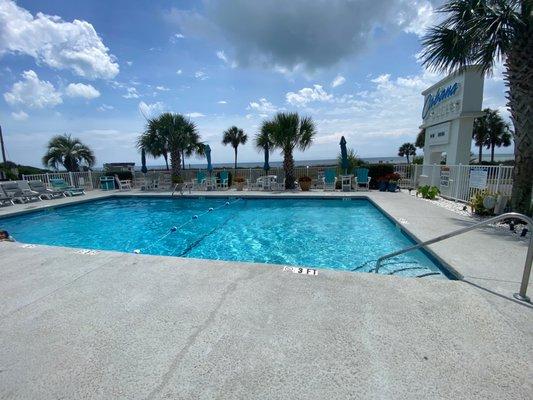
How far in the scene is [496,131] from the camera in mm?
26312

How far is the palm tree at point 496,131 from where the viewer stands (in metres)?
25.8

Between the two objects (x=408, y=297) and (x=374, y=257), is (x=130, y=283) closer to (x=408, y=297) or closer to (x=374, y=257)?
(x=408, y=297)

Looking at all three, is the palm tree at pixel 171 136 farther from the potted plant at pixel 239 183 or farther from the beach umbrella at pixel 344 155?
the beach umbrella at pixel 344 155

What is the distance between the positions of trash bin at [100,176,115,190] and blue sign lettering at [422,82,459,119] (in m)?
18.1

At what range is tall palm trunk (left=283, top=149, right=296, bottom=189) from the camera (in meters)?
13.3

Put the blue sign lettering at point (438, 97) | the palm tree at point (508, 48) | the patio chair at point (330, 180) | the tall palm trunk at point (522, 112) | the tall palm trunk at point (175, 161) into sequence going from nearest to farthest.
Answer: the palm tree at point (508, 48)
the tall palm trunk at point (522, 112)
the blue sign lettering at point (438, 97)
the patio chair at point (330, 180)
the tall palm trunk at point (175, 161)

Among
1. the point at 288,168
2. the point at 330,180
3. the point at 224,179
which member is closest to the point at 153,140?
the point at 224,179

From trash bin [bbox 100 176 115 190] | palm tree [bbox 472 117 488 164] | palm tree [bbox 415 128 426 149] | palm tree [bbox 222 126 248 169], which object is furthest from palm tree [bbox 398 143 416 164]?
trash bin [bbox 100 176 115 190]

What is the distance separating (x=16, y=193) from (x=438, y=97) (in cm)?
1909

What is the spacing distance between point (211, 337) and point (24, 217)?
37.2 feet

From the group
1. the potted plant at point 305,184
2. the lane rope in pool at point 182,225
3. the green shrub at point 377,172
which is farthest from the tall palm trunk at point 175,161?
the green shrub at point 377,172

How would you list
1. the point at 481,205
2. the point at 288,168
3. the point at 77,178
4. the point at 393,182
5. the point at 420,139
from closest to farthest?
1. the point at 481,205
2. the point at 393,182
3. the point at 288,168
4. the point at 77,178
5. the point at 420,139

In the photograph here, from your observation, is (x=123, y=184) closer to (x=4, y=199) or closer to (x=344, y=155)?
(x=4, y=199)

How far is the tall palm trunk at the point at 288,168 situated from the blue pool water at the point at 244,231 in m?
2.54
